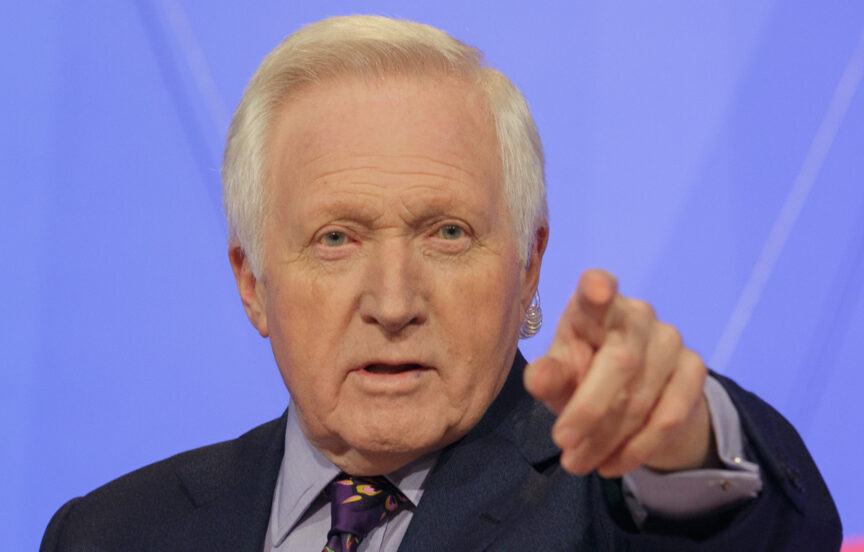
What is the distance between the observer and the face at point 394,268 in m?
1.80

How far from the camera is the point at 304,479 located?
201 centimetres

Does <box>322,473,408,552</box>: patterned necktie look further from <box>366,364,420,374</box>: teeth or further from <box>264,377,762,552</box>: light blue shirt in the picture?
<box>366,364,420,374</box>: teeth

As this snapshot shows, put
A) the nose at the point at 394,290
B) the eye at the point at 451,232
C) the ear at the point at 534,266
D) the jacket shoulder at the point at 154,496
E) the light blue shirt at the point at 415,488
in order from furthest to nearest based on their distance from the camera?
the jacket shoulder at the point at 154,496, the ear at the point at 534,266, the eye at the point at 451,232, the nose at the point at 394,290, the light blue shirt at the point at 415,488

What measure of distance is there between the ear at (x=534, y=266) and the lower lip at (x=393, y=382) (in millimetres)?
298

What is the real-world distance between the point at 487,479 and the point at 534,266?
419 millimetres

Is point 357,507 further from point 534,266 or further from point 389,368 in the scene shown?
point 534,266

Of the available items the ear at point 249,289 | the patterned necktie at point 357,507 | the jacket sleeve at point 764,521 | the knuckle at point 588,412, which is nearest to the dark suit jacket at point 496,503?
the jacket sleeve at point 764,521

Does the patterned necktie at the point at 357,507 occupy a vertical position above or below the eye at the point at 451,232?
below

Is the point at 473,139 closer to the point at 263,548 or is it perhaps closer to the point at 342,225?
the point at 342,225

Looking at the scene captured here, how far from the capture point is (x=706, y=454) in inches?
54.9

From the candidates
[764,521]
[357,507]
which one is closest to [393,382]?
[357,507]

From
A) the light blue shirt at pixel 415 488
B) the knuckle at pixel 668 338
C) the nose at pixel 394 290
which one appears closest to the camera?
the knuckle at pixel 668 338

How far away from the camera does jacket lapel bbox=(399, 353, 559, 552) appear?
5.92 ft

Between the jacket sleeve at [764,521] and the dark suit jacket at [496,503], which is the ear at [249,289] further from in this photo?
the jacket sleeve at [764,521]
